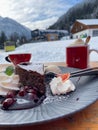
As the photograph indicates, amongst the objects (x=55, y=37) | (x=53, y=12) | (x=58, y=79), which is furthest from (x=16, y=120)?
(x=53, y=12)

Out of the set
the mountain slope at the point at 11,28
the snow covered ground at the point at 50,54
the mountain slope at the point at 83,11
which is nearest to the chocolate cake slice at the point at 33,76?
the snow covered ground at the point at 50,54

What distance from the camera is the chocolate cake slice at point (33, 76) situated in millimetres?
458

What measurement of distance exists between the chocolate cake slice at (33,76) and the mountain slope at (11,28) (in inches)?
88.8

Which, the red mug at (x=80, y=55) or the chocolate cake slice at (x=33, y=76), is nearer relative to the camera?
the chocolate cake slice at (x=33, y=76)

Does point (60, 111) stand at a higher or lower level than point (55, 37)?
higher

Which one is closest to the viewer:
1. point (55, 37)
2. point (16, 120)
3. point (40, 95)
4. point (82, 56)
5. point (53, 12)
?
point (16, 120)

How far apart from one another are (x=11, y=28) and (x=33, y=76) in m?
2.51

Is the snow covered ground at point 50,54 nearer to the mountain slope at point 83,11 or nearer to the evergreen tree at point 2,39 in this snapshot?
the evergreen tree at point 2,39

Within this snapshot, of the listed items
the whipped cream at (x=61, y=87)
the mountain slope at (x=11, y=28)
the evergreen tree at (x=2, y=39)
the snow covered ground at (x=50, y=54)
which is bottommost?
the evergreen tree at (x=2, y=39)

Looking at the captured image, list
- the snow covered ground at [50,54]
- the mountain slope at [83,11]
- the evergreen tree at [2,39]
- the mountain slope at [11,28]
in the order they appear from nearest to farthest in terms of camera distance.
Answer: the snow covered ground at [50,54] < the evergreen tree at [2,39] < the mountain slope at [11,28] < the mountain slope at [83,11]

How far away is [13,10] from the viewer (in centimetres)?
415

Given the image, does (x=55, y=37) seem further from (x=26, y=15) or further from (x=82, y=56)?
(x=82, y=56)

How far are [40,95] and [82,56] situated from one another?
281 mm

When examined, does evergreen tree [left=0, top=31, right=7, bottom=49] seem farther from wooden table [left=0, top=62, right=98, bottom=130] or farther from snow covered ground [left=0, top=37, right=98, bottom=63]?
wooden table [left=0, top=62, right=98, bottom=130]
